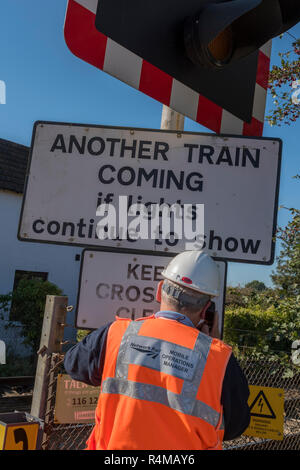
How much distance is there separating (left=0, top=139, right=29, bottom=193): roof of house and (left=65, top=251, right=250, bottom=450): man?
1269 centimetres

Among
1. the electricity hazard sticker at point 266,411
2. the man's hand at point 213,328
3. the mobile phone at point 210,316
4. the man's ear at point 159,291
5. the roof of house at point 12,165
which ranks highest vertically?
the roof of house at point 12,165

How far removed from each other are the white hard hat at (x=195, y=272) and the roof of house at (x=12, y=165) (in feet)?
41.5

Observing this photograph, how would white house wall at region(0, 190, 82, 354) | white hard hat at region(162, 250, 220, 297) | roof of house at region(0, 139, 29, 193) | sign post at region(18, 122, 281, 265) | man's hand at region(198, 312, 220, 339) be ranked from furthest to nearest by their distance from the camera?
roof of house at region(0, 139, 29, 193), white house wall at region(0, 190, 82, 354), sign post at region(18, 122, 281, 265), man's hand at region(198, 312, 220, 339), white hard hat at region(162, 250, 220, 297)

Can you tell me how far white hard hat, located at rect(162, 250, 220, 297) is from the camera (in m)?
2.13

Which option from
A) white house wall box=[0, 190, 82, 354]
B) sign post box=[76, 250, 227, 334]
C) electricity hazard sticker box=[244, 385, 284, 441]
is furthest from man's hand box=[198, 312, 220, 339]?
white house wall box=[0, 190, 82, 354]

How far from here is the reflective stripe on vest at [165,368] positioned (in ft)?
6.11

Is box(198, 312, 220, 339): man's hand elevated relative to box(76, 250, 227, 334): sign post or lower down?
lower down

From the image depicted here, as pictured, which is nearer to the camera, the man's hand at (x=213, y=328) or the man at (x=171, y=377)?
the man at (x=171, y=377)

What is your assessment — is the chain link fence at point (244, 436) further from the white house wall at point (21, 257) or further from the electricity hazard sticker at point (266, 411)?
the white house wall at point (21, 257)

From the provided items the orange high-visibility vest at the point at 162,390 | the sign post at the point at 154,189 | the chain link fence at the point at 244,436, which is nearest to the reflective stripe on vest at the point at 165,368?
the orange high-visibility vest at the point at 162,390

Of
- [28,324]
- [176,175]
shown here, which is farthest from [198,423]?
[28,324]

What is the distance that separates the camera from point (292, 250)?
5254 mm

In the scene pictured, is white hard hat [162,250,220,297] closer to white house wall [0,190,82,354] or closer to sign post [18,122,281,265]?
sign post [18,122,281,265]

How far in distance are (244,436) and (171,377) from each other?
5598 mm
